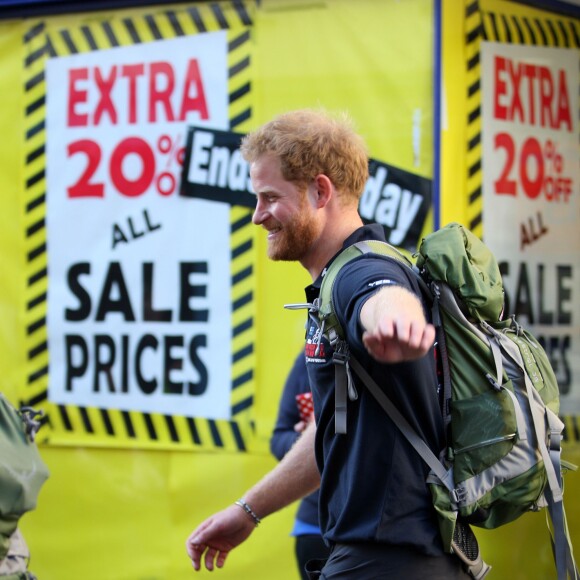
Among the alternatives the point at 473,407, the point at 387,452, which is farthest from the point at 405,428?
the point at 473,407

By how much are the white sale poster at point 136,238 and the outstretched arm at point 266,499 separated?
164 centimetres

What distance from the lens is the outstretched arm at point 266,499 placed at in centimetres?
276

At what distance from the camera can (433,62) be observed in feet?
14.1

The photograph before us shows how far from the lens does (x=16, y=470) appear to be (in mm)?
3133

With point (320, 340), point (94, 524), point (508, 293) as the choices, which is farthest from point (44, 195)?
point (320, 340)

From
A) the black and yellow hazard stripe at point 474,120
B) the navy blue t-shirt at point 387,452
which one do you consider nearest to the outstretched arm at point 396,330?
the navy blue t-shirt at point 387,452

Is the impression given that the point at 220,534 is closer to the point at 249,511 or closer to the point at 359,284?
the point at 249,511

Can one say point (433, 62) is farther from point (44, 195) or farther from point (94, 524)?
point (94, 524)

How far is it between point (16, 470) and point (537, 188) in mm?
2716

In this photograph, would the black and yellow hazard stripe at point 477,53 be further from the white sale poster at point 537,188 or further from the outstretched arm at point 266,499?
the outstretched arm at point 266,499

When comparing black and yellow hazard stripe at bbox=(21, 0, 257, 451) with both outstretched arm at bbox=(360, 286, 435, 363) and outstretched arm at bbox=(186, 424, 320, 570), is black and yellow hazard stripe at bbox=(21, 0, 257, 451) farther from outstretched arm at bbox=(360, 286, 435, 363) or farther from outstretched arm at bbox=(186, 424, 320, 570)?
outstretched arm at bbox=(360, 286, 435, 363)

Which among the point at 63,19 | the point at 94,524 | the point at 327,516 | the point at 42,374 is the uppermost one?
the point at 63,19

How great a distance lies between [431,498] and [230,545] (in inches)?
33.2

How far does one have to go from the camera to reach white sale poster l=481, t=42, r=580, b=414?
4.44 m
